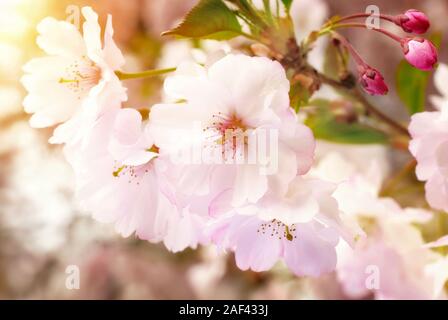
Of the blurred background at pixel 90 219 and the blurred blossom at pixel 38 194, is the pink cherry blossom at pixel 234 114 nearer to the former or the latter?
the blurred background at pixel 90 219

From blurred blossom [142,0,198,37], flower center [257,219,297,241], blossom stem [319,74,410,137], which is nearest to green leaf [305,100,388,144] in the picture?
blossom stem [319,74,410,137]

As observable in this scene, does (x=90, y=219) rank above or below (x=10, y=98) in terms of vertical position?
below

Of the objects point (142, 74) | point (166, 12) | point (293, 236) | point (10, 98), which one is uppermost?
point (166, 12)

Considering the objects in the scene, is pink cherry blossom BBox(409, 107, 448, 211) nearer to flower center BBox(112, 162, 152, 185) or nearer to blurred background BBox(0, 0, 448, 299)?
flower center BBox(112, 162, 152, 185)

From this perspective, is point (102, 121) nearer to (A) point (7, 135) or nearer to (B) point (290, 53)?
(B) point (290, 53)

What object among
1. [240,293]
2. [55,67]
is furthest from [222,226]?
[240,293]

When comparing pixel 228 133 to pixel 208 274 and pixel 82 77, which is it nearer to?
pixel 82 77

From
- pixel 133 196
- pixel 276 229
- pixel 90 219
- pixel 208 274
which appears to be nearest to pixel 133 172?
pixel 133 196
